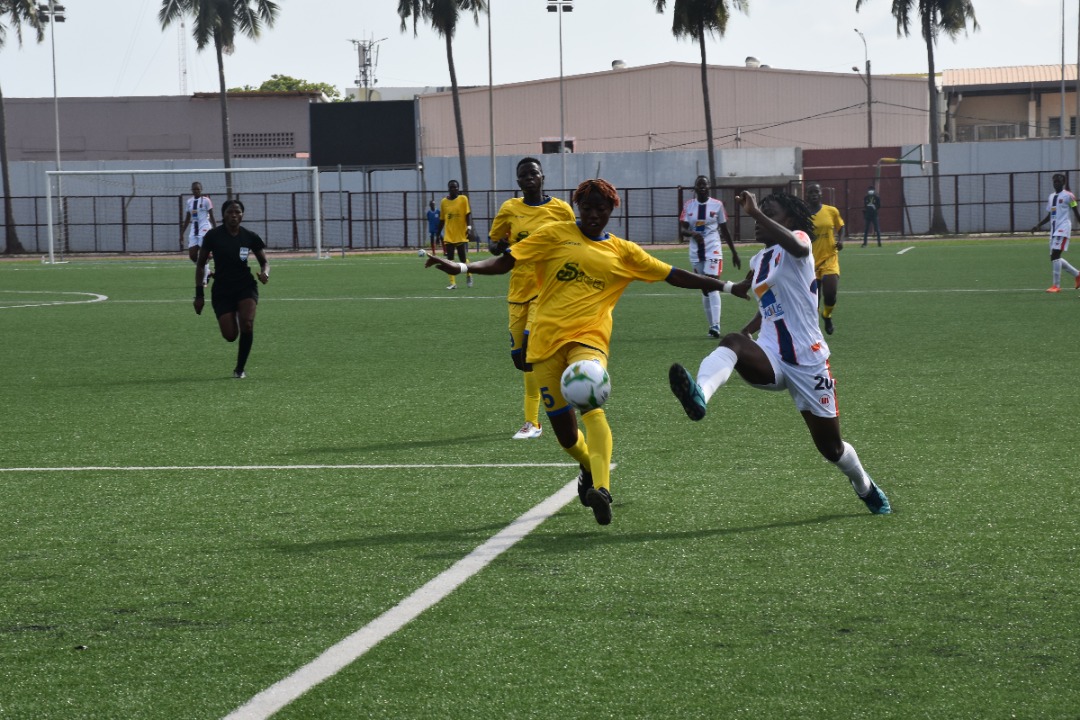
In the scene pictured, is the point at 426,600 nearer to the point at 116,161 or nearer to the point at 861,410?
the point at 861,410

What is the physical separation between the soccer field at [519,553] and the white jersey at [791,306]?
2.77 feet

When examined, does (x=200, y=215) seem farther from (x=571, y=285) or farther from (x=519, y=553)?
(x=519, y=553)

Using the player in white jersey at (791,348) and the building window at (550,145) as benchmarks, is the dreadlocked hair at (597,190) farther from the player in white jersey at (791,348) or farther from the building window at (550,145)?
the building window at (550,145)

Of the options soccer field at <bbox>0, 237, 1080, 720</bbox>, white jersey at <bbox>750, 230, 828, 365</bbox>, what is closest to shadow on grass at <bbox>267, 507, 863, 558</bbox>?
soccer field at <bbox>0, 237, 1080, 720</bbox>

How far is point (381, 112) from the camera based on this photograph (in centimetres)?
6012

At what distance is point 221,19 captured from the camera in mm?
61406

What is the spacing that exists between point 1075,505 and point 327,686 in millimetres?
4390

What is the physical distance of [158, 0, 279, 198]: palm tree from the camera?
2397 inches

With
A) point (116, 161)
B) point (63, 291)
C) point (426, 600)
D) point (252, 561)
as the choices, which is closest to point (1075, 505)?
point (426, 600)

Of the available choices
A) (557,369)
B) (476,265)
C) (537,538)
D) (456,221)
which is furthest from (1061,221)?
(537,538)

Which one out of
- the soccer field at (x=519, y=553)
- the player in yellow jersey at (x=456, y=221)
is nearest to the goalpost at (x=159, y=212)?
the player in yellow jersey at (x=456, y=221)

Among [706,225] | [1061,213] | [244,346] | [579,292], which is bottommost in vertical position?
[244,346]

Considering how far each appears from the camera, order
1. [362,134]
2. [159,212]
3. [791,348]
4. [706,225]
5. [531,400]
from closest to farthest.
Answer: [791,348] → [531,400] → [706,225] → [159,212] → [362,134]

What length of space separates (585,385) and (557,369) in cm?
44
